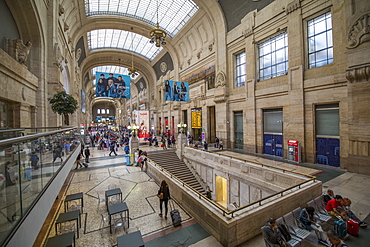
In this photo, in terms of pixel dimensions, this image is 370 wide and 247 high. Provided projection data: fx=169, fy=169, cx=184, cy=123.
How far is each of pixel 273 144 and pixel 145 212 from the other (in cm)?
1044

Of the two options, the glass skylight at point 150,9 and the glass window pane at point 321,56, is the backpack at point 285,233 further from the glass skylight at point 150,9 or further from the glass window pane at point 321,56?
the glass skylight at point 150,9

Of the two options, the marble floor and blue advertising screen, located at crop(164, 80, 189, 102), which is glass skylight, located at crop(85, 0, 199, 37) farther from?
the marble floor

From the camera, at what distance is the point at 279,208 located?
15.8 ft

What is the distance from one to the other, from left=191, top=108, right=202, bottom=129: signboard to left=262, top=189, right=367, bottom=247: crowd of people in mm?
16019

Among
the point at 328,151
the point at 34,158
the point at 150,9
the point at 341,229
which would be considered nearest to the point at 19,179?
the point at 34,158

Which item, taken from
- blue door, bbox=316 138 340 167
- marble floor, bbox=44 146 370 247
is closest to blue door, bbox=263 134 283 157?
blue door, bbox=316 138 340 167

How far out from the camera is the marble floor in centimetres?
442

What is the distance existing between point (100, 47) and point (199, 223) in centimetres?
3320

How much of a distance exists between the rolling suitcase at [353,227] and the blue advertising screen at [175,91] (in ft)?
50.0

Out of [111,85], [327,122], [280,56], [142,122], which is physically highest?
[280,56]

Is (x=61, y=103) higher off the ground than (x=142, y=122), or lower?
higher

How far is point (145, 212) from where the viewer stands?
5.95 metres

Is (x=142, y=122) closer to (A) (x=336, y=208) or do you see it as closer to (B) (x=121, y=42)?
(B) (x=121, y=42)

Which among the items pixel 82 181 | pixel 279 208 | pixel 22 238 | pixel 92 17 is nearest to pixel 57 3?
pixel 92 17
